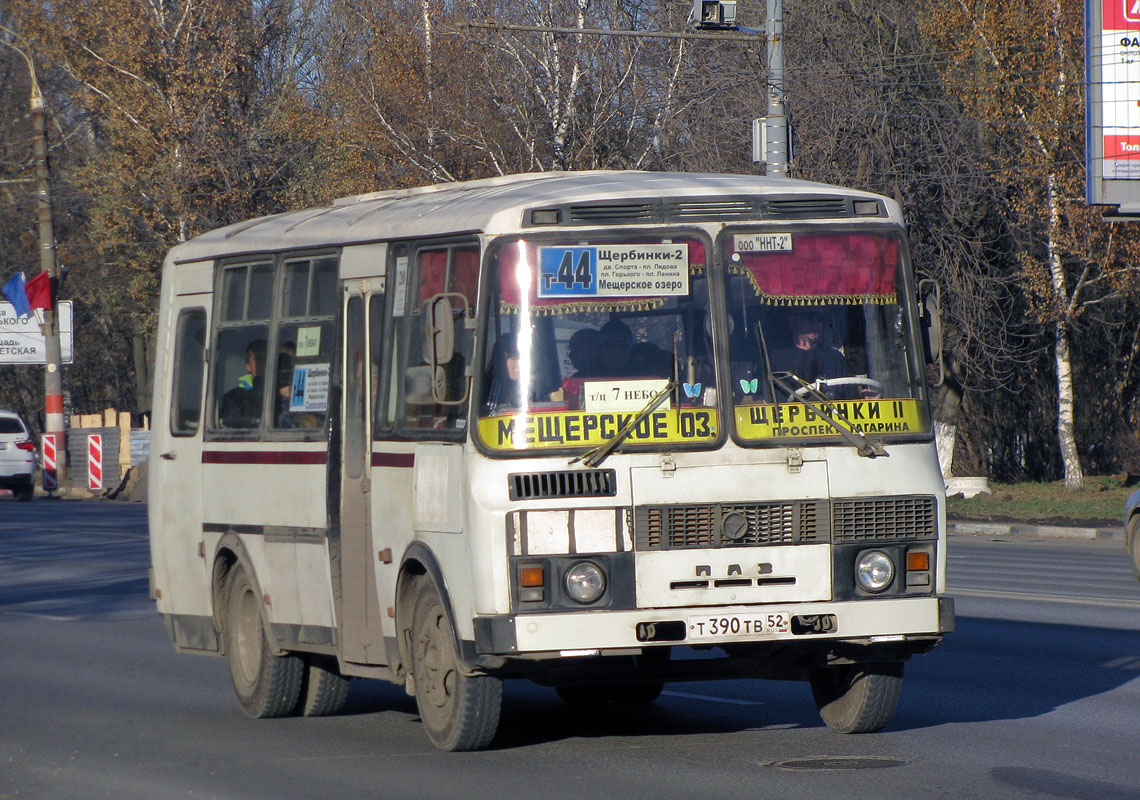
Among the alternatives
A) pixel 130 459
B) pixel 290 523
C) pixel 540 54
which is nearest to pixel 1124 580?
pixel 290 523

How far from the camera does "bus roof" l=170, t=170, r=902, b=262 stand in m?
8.20

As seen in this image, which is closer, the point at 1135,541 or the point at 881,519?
the point at 881,519

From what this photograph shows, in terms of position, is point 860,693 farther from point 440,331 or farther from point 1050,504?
point 1050,504

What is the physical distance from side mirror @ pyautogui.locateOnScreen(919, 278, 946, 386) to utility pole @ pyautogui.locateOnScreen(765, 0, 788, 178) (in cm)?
1446

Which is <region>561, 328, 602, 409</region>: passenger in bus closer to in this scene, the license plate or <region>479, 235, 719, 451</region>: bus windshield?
<region>479, 235, 719, 451</region>: bus windshield

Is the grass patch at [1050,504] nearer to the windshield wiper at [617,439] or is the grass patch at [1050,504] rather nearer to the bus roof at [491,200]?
the bus roof at [491,200]

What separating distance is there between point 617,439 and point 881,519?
4.09 ft

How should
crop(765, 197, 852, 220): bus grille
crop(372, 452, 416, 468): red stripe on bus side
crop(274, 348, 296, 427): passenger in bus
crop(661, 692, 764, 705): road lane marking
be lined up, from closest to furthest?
crop(765, 197, 852, 220): bus grille, crop(372, 452, 416, 468): red stripe on bus side, crop(274, 348, 296, 427): passenger in bus, crop(661, 692, 764, 705): road lane marking

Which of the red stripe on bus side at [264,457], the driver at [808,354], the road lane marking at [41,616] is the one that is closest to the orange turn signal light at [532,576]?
the driver at [808,354]

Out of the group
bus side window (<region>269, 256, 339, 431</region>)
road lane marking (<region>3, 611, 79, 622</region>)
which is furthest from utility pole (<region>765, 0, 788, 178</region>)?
bus side window (<region>269, 256, 339, 431</region>)

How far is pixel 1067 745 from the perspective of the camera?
330 inches

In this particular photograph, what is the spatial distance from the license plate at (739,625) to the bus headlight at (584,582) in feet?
1.41

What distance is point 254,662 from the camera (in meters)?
10.2

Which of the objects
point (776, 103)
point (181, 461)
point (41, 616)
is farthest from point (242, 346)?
point (776, 103)
